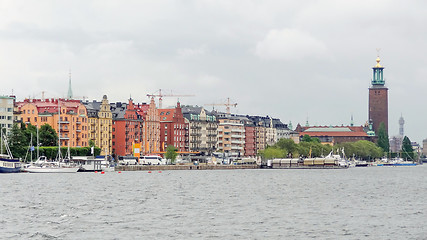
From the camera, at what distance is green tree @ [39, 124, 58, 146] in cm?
17536

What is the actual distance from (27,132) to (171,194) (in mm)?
83701

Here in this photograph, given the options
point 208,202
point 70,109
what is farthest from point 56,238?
point 70,109

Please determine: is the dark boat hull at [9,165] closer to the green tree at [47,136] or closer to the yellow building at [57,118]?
the green tree at [47,136]

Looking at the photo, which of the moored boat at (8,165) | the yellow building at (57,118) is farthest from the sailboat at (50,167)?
the yellow building at (57,118)

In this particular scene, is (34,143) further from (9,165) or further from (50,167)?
(9,165)

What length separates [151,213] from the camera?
65125 millimetres

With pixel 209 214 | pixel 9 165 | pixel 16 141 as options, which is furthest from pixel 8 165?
pixel 209 214

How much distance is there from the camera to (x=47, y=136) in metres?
177

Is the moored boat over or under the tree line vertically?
under

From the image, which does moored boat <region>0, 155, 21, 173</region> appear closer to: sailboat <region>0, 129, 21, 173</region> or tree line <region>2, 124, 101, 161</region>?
sailboat <region>0, 129, 21, 173</region>

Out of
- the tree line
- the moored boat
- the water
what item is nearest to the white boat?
the moored boat

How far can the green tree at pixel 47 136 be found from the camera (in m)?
175

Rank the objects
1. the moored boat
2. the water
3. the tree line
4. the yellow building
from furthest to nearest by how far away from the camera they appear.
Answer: the yellow building → the tree line → the moored boat → the water

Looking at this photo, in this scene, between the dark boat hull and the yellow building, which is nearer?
the dark boat hull
